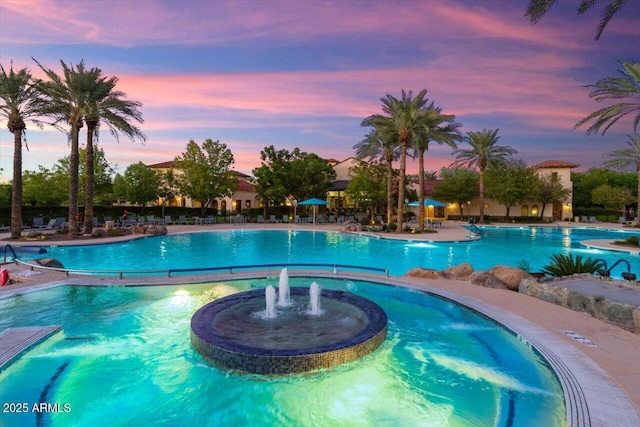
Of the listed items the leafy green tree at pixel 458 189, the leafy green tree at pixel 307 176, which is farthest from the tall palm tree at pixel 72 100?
the leafy green tree at pixel 458 189

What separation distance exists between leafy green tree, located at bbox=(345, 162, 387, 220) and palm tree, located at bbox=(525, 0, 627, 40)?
25.4 m

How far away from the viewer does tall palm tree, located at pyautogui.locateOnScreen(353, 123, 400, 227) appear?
28.1m

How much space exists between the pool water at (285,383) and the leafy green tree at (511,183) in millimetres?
39148

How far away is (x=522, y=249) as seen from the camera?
20.2 meters

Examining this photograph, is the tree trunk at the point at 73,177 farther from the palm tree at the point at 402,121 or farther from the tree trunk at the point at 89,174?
the palm tree at the point at 402,121

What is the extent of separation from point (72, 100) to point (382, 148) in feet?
77.4

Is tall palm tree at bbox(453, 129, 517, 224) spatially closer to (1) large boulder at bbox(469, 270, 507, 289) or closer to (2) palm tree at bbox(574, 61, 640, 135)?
(2) palm tree at bbox(574, 61, 640, 135)

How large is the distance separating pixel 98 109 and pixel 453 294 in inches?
886

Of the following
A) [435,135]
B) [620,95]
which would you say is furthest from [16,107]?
[620,95]

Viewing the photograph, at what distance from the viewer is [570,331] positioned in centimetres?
601

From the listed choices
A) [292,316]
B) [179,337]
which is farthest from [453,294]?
[179,337]

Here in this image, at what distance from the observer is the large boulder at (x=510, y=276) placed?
9414 millimetres

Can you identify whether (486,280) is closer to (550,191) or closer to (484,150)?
(484,150)

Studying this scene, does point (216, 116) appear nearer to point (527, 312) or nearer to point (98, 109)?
point (98, 109)
